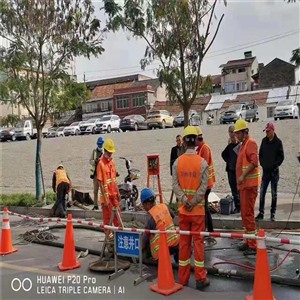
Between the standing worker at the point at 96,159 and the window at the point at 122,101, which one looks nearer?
the standing worker at the point at 96,159

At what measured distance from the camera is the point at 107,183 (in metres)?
6.50

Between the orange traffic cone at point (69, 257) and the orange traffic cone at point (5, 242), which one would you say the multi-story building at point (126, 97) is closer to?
the orange traffic cone at point (5, 242)

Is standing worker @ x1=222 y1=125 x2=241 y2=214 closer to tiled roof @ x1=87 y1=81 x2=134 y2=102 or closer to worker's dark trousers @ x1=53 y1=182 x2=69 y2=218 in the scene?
worker's dark trousers @ x1=53 y1=182 x2=69 y2=218

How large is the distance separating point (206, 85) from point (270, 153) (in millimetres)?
2837

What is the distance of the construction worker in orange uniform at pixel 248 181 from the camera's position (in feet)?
19.1

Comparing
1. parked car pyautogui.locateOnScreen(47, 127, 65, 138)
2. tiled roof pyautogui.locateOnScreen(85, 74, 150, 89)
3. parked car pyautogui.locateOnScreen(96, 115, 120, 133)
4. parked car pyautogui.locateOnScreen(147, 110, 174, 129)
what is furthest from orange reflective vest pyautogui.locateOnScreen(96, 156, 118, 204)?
tiled roof pyautogui.locateOnScreen(85, 74, 150, 89)

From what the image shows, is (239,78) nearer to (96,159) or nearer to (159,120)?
(159,120)

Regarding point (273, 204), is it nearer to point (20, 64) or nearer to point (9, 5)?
point (20, 64)

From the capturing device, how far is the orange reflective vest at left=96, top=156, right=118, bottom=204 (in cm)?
641

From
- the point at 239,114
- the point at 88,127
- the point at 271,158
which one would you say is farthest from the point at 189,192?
the point at 88,127

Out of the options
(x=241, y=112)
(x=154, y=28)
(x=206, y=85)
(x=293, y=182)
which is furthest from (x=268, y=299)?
(x=241, y=112)

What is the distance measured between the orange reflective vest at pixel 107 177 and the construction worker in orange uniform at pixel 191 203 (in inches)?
74.2

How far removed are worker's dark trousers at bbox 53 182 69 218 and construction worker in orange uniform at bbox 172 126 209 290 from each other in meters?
5.28

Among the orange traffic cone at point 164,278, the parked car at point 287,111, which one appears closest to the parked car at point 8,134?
the parked car at point 287,111
